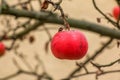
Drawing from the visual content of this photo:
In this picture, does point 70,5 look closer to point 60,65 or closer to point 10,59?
point 60,65

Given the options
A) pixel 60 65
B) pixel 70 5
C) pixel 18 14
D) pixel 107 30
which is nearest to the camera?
pixel 107 30

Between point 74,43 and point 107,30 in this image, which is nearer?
point 74,43

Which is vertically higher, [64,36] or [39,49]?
[64,36]

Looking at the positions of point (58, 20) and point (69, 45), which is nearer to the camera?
point (69, 45)

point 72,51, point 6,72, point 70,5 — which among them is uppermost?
point 72,51

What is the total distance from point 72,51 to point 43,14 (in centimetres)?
82

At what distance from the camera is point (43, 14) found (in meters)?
1.78

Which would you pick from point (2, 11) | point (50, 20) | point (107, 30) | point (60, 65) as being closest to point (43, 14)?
point (50, 20)

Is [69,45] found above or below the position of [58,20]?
above

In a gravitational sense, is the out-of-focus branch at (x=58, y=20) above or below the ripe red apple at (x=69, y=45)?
below

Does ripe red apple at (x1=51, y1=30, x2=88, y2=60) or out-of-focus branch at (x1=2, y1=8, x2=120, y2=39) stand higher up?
ripe red apple at (x1=51, y1=30, x2=88, y2=60)

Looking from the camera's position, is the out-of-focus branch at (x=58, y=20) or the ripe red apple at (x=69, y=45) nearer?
the ripe red apple at (x=69, y=45)

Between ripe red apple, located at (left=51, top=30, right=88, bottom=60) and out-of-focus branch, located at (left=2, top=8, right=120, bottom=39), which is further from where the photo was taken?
out-of-focus branch, located at (left=2, top=8, right=120, bottom=39)

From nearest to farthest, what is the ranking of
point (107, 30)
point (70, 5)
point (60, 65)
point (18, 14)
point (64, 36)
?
point (64, 36) < point (107, 30) < point (18, 14) < point (70, 5) < point (60, 65)
